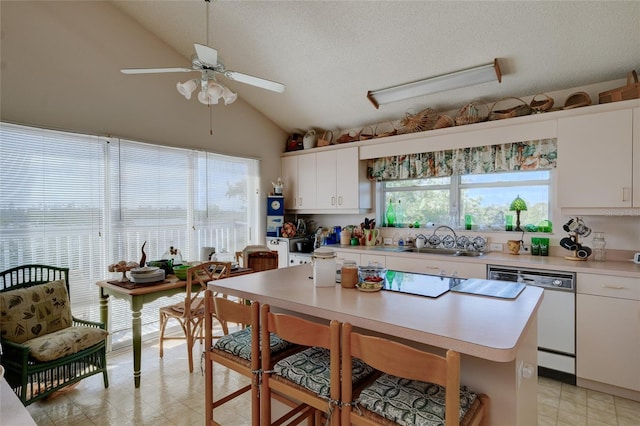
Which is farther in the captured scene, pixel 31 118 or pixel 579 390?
pixel 31 118

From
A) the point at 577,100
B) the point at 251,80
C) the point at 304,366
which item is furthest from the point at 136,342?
the point at 577,100

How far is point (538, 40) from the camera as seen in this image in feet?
8.30

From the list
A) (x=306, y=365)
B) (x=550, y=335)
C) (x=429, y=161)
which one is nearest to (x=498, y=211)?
(x=429, y=161)

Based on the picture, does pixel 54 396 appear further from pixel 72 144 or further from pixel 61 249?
pixel 72 144

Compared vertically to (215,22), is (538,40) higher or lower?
lower

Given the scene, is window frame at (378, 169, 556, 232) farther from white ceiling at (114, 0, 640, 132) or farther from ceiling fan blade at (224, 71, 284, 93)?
ceiling fan blade at (224, 71, 284, 93)

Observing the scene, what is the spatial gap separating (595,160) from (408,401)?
2.62 m

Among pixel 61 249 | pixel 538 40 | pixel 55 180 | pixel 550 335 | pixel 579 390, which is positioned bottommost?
pixel 579 390

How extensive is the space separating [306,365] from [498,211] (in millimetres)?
2902

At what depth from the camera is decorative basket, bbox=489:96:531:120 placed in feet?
9.93

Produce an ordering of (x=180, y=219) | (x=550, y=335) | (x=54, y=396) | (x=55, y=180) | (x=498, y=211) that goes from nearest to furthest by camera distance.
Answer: (x=54, y=396) → (x=550, y=335) → (x=55, y=180) → (x=498, y=211) → (x=180, y=219)

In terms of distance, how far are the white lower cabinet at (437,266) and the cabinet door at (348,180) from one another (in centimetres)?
95

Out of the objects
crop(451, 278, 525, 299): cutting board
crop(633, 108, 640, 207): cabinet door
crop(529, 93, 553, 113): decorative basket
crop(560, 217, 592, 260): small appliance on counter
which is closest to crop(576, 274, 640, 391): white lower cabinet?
crop(560, 217, 592, 260): small appliance on counter

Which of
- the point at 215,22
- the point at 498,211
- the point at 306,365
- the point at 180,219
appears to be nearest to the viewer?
the point at 306,365
